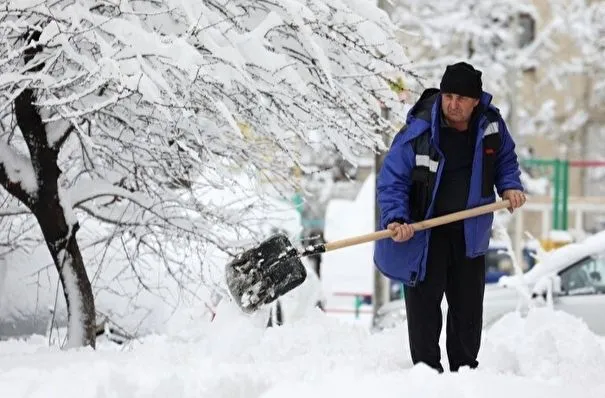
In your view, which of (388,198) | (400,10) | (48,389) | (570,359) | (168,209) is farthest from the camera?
(400,10)

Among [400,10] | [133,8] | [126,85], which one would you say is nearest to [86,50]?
[133,8]

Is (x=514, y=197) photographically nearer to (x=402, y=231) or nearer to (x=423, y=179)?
(x=423, y=179)

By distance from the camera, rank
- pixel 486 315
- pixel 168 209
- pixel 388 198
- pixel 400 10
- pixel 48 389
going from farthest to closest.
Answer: pixel 400 10 → pixel 486 315 → pixel 168 209 → pixel 388 198 → pixel 48 389

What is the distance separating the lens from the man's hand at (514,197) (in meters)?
5.38

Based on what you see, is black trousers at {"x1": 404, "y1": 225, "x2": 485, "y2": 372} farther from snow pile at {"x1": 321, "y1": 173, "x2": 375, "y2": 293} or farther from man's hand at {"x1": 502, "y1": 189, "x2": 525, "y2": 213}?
snow pile at {"x1": 321, "y1": 173, "x2": 375, "y2": 293}

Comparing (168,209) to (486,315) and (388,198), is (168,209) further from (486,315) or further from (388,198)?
(486,315)

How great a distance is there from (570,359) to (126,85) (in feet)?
9.61

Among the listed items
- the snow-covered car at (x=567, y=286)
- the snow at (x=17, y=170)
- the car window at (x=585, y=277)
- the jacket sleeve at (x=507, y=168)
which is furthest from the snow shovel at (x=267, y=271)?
the car window at (x=585, y=277)

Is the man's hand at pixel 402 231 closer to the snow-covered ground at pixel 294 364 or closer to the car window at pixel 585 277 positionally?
the snow-covered ground at pixel 294 364

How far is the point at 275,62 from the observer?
5266 millimetres

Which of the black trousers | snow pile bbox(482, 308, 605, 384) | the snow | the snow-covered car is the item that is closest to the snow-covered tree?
the snow

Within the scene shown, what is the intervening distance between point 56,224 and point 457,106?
241cm

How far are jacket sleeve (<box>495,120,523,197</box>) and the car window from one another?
5.12 meters

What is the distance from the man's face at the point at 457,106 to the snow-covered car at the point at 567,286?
16.2 feet
